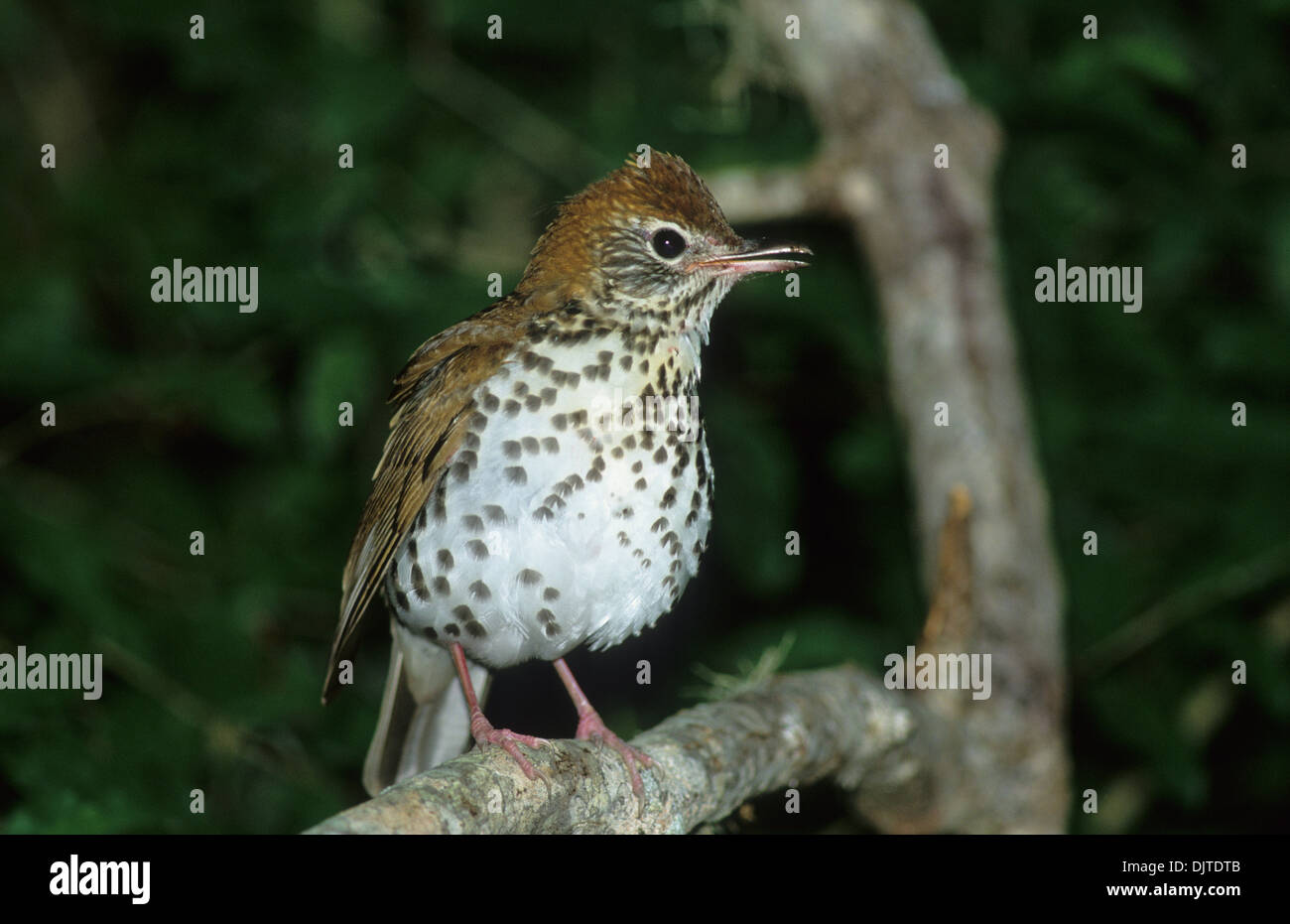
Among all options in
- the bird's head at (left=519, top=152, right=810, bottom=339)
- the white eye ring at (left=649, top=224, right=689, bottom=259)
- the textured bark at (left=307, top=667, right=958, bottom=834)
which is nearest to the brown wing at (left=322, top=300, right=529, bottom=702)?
the bird's head at (left=519, top=152, right=810, bottom=339)

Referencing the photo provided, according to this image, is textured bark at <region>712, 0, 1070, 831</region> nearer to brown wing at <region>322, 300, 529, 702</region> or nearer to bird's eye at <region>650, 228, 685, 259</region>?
bird's eye at <region>650, 228, 685, 259</region>

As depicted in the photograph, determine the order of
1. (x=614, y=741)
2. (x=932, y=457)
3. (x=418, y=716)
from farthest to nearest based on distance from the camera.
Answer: (x=932, y=457)
(x=418, y=716)
(x=614, y=741)

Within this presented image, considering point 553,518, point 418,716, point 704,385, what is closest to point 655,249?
point 553,518

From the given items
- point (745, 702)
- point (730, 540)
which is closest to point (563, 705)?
point (730, 540)

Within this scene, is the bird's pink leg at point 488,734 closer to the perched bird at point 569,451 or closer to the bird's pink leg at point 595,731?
the perched bird at point 569,451

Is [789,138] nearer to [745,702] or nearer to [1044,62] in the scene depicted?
[1044,62]

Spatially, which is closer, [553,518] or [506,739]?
[506,739]

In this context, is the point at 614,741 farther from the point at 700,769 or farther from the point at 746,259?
the point at 746,259
